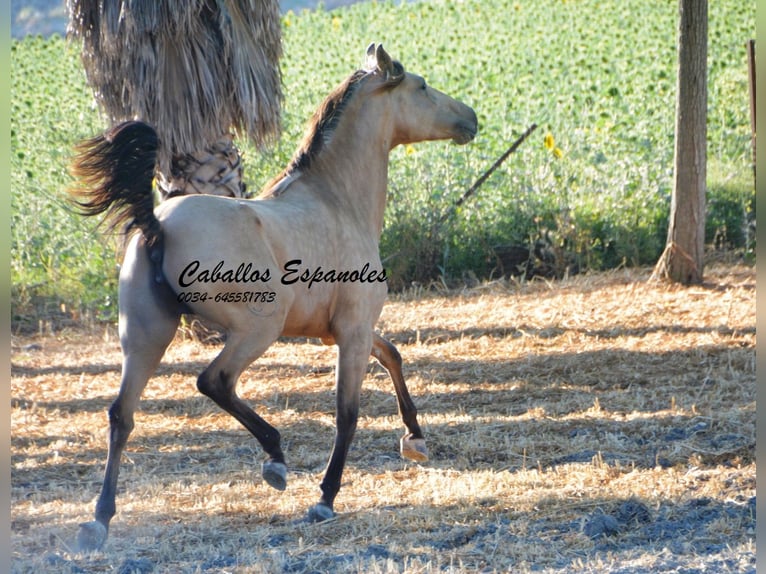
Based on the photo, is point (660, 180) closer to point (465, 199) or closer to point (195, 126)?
point (465, 199)

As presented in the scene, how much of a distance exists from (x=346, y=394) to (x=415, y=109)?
6.16 feet

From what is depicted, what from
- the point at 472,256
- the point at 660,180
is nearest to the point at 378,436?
the point at 472,256

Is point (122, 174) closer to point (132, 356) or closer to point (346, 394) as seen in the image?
point (132, 356)

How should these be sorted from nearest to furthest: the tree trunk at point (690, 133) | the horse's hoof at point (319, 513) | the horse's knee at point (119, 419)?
the horse's knee at point (119, 419)
the horse's hoof at point (319, 513)
the tree trunk at point (690, 133)

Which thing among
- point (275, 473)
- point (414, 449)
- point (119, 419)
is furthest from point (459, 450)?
point (119, 419)

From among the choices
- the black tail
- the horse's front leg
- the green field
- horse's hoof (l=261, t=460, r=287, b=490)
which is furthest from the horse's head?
the green field

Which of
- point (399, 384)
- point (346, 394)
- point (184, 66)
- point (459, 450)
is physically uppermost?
point (184, 66)

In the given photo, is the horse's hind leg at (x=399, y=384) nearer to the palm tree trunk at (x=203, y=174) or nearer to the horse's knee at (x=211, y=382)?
the horse's knee at (x=211, y=382)

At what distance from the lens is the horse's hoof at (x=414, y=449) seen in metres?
6.30

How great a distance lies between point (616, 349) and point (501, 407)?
1859mm

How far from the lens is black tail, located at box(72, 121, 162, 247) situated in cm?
490

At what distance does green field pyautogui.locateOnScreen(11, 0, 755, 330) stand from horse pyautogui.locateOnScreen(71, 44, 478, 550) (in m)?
3.13

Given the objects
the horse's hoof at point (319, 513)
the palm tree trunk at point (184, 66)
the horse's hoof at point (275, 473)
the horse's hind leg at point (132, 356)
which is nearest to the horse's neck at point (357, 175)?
the horse's hind leg at point (132, 356)

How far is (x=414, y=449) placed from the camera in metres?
6.30
